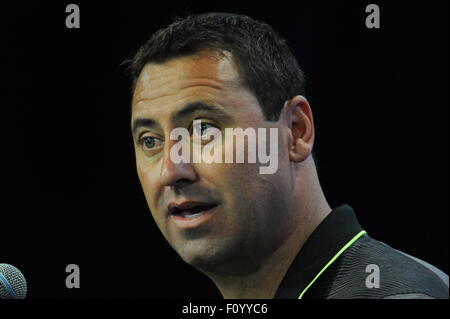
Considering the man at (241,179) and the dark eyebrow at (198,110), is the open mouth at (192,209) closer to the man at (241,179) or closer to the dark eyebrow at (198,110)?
the man at (241,179)

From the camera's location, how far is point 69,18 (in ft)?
8.11

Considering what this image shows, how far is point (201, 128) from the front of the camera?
1.87 meters

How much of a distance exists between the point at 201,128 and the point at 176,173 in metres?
0.15

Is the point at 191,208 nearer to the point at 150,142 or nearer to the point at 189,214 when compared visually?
the point at 189,214

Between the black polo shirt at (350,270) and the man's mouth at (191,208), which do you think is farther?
the man's mouth at (191,208)

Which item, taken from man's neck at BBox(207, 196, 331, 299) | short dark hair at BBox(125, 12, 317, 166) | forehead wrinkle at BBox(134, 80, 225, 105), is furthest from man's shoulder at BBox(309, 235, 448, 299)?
forehead wrinkle at BBox(134, 80, 225, 105)

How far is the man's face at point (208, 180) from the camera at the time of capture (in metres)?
1.83

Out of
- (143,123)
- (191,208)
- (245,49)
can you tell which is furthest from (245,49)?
(191,208)

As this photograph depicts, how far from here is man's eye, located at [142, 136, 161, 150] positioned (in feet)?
6.42

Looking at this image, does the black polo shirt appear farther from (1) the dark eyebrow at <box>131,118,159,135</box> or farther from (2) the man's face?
(1) the dark eyebrow at <box>131,118,159,135</box>

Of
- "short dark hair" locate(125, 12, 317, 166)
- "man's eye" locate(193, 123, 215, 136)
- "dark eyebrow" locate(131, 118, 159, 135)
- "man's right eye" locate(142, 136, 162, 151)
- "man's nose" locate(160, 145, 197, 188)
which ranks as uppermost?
"short dark hair" locate(125, 12, 317, 166)

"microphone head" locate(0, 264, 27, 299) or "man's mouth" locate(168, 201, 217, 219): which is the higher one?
"man's mouth" locate(168, 201, 217, 219)

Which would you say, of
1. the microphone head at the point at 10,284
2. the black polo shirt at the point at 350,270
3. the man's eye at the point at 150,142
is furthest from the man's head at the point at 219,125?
the microphone head at the point at 10,284
